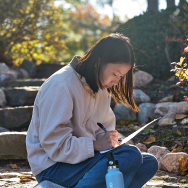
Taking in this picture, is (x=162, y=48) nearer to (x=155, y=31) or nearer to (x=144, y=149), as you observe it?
(x=155, y=31)

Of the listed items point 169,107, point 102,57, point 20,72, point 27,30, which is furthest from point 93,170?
point 27,30

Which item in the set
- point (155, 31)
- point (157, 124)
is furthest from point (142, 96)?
point (155, 31)

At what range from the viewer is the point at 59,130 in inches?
69.2

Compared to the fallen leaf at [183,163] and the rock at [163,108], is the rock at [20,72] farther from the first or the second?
the fallen leaf at [183,163]

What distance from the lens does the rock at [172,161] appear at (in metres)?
2.83

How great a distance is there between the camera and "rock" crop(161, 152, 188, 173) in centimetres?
283

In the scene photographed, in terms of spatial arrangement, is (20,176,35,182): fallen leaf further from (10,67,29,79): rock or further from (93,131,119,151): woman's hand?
(10,67,29,79): rock

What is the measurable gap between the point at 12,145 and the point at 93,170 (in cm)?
173

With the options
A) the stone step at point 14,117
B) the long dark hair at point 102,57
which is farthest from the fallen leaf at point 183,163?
the stone step at point 14,117

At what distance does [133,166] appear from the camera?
188 centimetres

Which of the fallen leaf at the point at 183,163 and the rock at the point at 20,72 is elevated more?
the rock at the point at 20,72

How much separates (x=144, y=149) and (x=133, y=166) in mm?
1453

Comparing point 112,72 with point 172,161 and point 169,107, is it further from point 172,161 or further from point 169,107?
point 169,107

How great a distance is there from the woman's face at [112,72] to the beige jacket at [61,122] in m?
0.13
